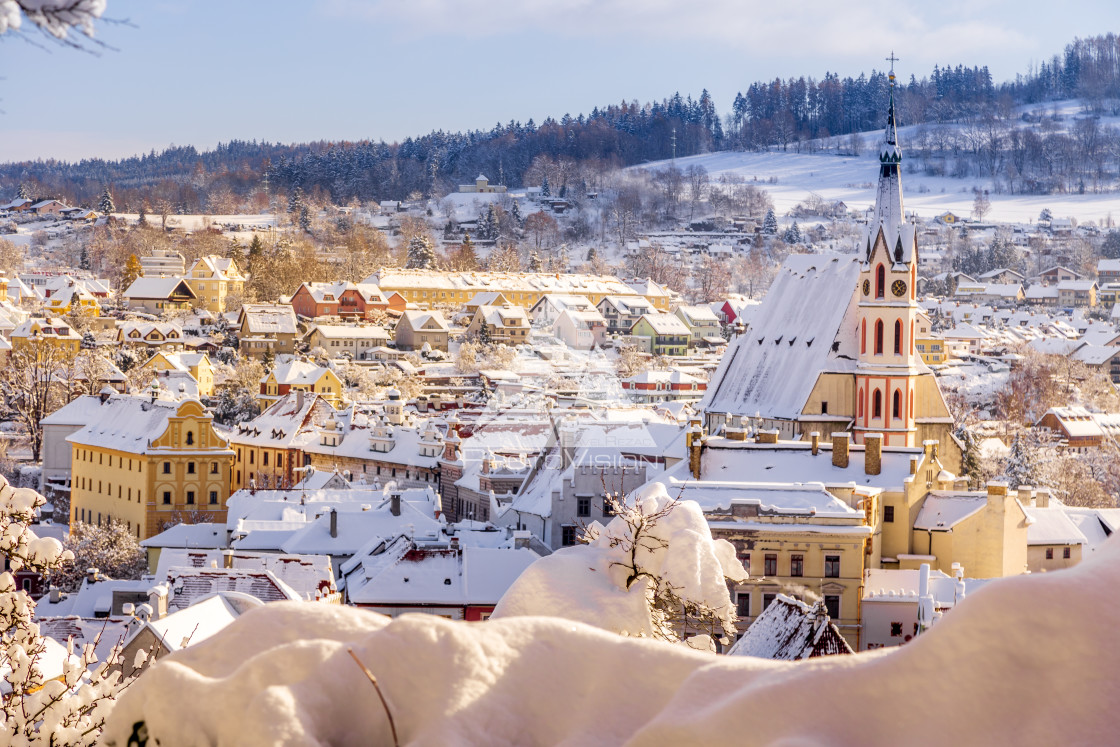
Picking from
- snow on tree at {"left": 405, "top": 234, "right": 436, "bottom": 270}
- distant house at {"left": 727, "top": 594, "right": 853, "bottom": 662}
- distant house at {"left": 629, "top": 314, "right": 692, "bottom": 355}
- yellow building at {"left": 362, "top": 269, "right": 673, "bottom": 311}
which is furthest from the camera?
snow on tree at {"left": 405, "top": 234, "right": 436, "bottom": 270}

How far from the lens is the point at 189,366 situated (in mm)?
67375

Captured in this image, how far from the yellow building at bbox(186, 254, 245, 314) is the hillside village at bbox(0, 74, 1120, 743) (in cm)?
26

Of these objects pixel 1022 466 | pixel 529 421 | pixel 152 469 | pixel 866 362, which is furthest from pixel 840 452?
pixel 529 421

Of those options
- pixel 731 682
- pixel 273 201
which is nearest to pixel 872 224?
pixel 731 682

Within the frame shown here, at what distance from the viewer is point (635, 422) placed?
148 feet

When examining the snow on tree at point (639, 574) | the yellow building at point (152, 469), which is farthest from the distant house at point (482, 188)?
the snow on tree at point (639, 574)

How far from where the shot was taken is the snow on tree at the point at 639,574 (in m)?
6.45

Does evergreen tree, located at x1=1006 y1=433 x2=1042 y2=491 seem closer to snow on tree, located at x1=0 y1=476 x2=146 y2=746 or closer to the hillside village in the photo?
the hillside village

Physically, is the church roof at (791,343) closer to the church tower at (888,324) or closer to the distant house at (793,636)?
the church tower at (888,324)

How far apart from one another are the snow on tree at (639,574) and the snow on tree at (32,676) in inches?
66.7

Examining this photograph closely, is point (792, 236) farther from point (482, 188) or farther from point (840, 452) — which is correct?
point (840, 452)

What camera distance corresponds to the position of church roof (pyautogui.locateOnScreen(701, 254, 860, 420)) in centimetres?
3825

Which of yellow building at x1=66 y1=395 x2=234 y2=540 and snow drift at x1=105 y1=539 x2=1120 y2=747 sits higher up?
snow drift at x1=105 y1=539 x2=1120 y2=747

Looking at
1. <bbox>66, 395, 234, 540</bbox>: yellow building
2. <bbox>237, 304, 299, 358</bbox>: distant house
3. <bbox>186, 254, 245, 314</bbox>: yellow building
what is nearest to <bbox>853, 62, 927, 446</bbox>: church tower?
<bbox>66, 395, 234, 540</bbox>: yellow building
